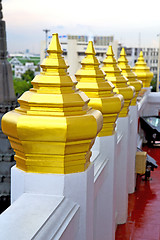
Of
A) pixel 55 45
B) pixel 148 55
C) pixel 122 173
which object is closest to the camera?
pixel 55 45

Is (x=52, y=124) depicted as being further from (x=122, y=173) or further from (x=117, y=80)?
(x=122, y=173)

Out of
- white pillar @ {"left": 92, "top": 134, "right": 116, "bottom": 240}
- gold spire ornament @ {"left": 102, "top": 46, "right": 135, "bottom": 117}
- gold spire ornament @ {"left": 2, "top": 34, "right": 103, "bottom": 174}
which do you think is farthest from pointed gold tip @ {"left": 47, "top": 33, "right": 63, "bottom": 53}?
gold spire ornament @ {"left": 102, "top": 46, "right": 135, "bottom": 117}

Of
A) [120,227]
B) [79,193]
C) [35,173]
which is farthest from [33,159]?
[120,227]

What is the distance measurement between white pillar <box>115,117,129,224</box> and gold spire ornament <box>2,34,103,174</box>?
2.94 metres

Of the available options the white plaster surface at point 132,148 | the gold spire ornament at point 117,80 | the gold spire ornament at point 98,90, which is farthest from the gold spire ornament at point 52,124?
the white plaster surface at point 132,148

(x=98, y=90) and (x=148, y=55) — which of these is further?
(x=148, y=55)

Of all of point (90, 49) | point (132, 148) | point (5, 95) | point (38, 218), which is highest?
point (90, 49)

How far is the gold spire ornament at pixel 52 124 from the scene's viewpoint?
106 inches

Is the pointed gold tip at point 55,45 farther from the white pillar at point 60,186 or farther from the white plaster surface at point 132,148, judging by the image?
the white plaster surface at point 132,148

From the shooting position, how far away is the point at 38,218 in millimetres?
2482

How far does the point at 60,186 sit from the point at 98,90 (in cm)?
156

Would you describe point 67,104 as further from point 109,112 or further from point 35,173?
point 109,112

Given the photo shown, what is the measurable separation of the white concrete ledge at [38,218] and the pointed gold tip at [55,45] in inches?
36.3

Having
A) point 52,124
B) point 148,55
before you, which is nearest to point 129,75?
point 52,124
